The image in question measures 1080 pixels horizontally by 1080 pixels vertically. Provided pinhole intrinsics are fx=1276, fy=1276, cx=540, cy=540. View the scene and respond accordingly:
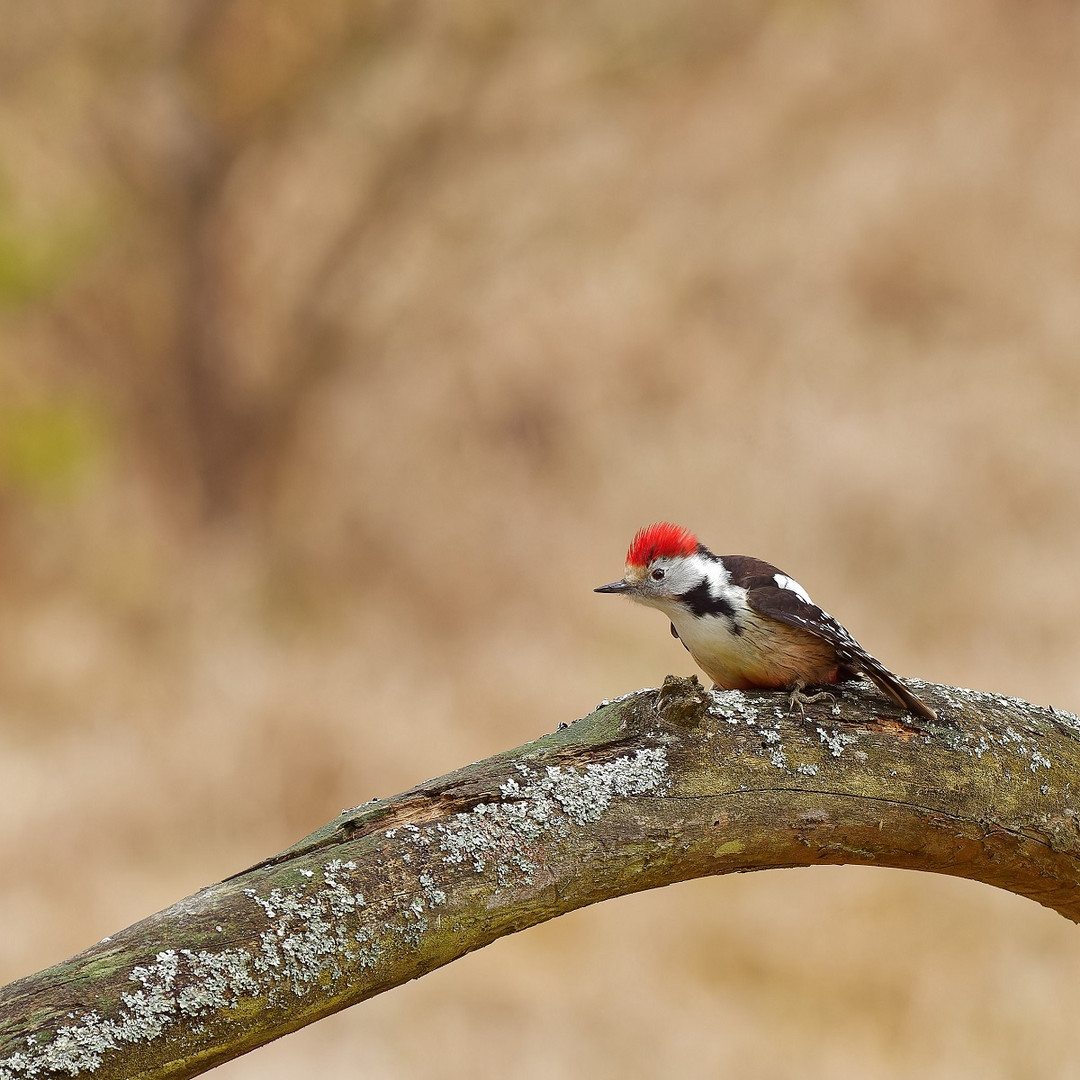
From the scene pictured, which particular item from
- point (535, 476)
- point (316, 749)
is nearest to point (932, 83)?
point (535, 476)

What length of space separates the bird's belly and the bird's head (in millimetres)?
187

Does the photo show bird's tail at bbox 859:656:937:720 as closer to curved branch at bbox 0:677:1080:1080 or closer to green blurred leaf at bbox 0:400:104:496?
curved branch at bbox 0:677:1080:1080

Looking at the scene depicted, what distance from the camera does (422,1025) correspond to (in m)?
5.66

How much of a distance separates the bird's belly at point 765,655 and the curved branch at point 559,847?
0.14 metres

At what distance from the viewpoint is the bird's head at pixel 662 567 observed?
256 centimetres

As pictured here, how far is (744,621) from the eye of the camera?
229 cm

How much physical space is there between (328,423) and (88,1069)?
5447 millimetres

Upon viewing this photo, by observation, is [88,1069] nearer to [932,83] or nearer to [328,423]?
[328,423]

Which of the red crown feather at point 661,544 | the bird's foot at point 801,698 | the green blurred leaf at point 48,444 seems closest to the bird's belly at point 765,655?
the bird's foot at point 801,698

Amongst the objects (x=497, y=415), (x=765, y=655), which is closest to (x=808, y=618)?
(x=765, y=655)

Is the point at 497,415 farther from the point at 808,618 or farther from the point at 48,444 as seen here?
the point at 808,618

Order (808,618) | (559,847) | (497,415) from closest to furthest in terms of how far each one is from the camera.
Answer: (559,847), (808,618), (497,415)

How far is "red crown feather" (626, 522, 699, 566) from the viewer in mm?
2617

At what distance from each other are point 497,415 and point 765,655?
430 cm
